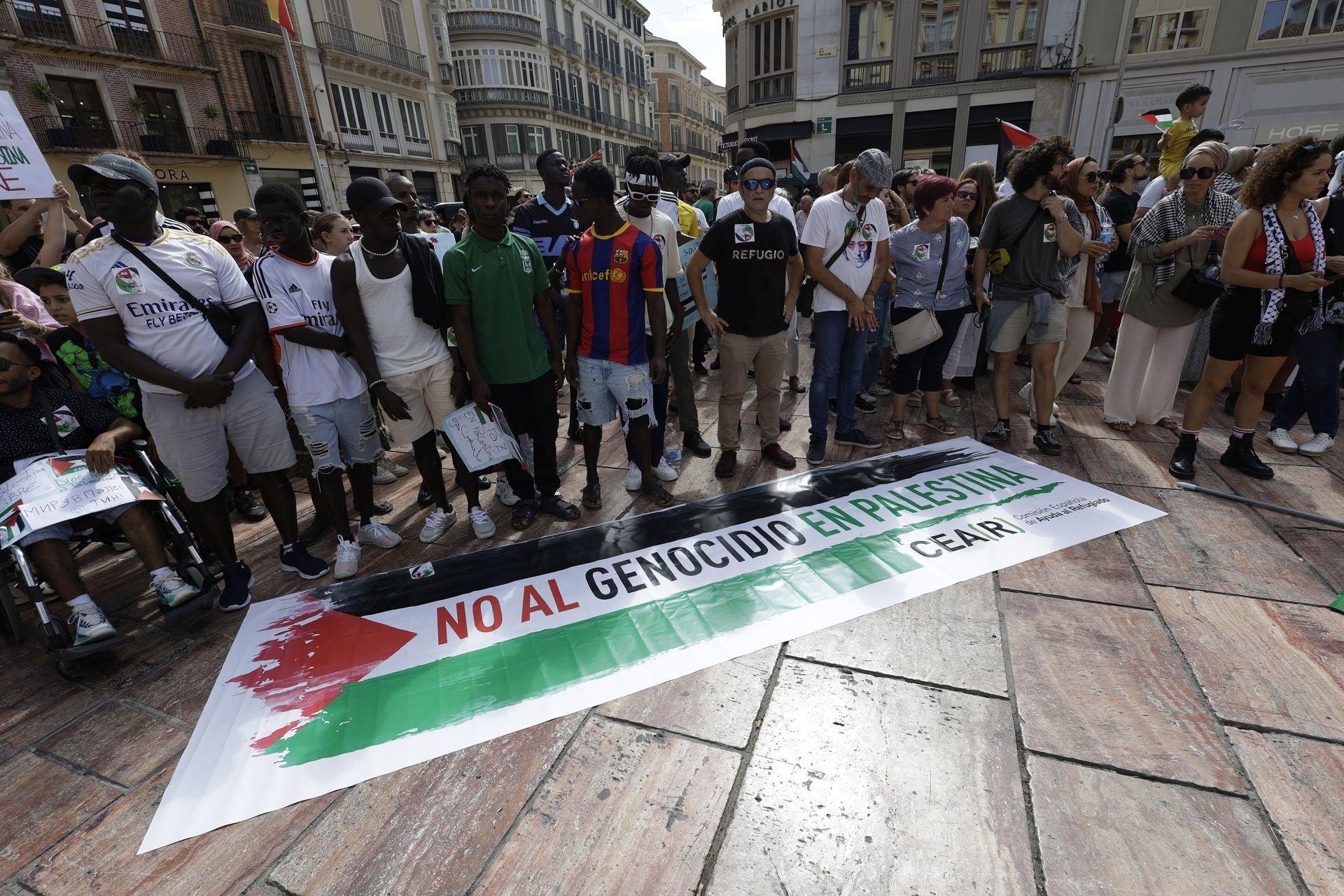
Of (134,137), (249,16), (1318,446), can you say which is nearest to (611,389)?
(1318,446)

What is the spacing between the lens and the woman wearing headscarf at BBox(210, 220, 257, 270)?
4031 mm

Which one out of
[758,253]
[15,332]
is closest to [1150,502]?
[758,253]

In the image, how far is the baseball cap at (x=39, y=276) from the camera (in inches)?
134

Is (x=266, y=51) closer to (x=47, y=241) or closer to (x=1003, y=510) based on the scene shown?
(x=47, y=241)

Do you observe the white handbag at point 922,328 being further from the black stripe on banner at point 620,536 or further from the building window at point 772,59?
the building window at point 772,59

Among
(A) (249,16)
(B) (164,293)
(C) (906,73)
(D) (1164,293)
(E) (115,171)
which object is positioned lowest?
(D) (1164,293)

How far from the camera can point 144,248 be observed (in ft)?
8.34

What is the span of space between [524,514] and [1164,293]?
4646 mm

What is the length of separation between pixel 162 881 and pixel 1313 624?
421 cm

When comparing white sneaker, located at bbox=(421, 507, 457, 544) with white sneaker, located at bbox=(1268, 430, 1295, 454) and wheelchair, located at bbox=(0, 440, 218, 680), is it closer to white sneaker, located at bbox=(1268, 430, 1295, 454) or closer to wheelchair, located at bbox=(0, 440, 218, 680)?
wheelchair, located at bbox=(0, 440, 218, 680)

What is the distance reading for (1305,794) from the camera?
5.77 feet

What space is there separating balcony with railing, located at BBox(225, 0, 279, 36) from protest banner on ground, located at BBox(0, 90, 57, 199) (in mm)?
20290

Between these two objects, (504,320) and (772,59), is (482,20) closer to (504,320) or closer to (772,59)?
(772,59)

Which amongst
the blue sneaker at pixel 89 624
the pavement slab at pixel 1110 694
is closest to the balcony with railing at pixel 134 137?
the blue sneaker at pixel 89 624
